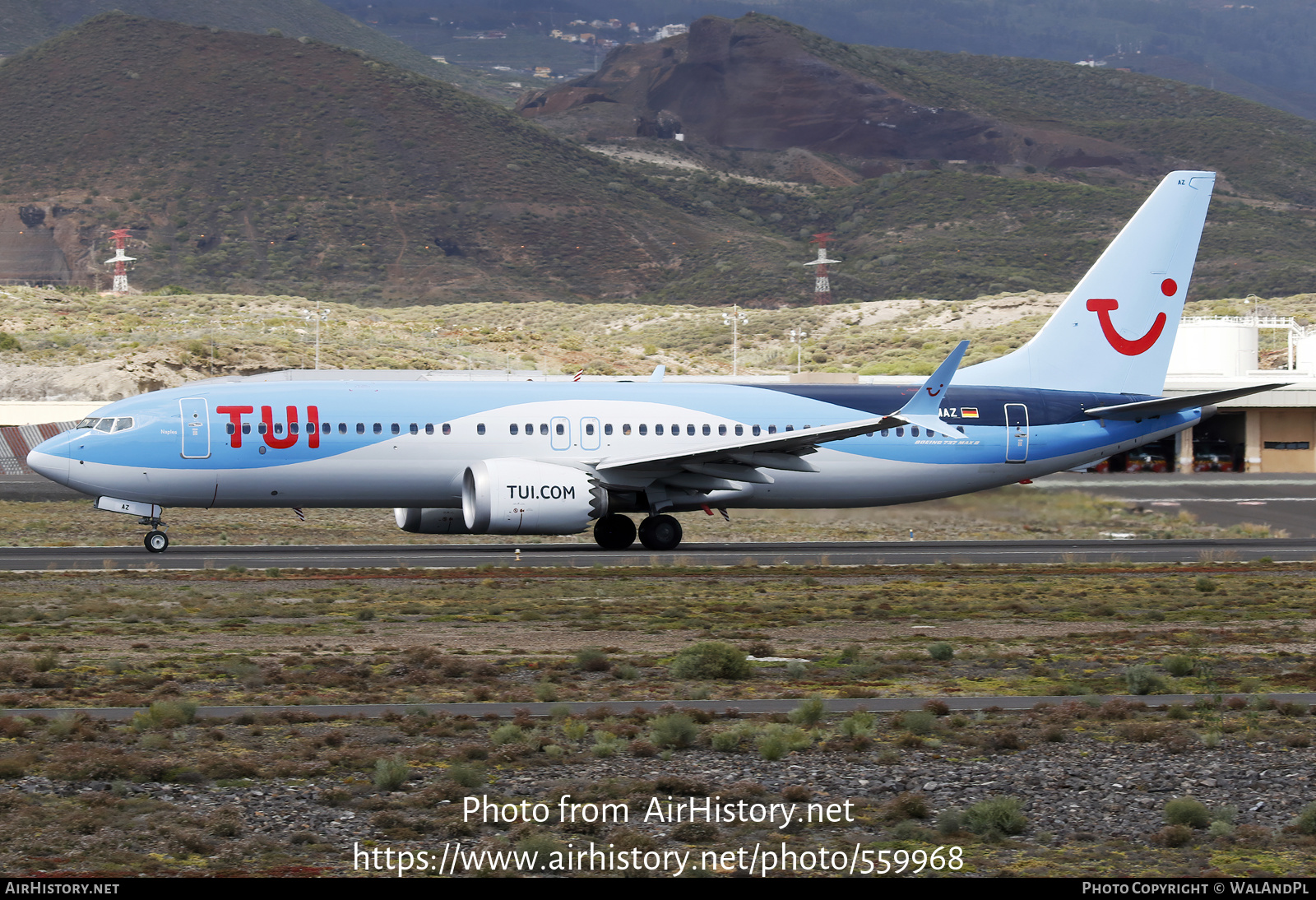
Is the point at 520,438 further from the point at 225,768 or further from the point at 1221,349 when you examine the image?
the point at 1221,349

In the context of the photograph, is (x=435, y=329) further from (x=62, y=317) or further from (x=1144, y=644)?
(x=1144, y=644)

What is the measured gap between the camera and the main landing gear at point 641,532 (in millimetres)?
35938

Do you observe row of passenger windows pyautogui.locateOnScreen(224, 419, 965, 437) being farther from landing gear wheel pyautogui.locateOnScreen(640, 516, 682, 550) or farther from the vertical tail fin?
the vertical tail fin

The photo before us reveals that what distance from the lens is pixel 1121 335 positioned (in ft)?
131

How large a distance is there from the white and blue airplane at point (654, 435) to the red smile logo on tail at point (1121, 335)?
49mm

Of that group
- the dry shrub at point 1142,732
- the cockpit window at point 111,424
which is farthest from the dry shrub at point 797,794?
the cockpit window at point 111,424

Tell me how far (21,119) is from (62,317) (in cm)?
10483

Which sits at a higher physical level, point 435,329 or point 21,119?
point 21,119

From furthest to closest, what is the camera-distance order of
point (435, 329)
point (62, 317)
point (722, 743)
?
point (435, 329), point (62, 317), point (722, 743)

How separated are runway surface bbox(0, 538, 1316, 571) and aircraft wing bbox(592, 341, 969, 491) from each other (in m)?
1.82

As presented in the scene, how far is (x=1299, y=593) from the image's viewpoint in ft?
91.2

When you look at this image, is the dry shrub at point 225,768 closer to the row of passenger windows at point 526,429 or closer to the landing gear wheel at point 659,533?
the row of passenger windows at point 526,429

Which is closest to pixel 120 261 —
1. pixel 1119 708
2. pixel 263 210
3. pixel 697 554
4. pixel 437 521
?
pixel 263 210
